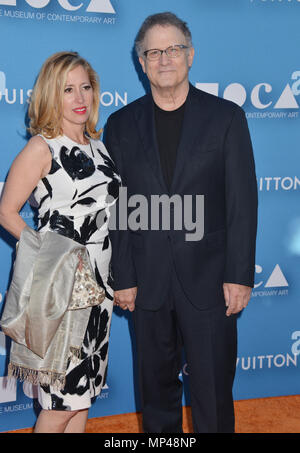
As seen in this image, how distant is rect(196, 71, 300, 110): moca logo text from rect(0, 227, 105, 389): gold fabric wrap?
177 centimetres

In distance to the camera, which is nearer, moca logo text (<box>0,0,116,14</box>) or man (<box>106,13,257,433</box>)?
man (<box>106,13,257,433</box>)

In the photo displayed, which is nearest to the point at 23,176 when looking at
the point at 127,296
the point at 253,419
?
the point at 127,296

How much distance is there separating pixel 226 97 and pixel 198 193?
1285 millimetres

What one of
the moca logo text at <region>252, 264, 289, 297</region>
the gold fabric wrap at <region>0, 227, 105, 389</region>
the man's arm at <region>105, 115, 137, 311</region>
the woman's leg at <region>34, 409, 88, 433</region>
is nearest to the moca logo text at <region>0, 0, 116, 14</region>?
the man's arm at <region>105, 115, 137, 311</region>

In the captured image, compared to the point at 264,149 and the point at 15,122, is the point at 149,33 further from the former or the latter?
the point at 264,149

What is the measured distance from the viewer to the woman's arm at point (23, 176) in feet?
7.82

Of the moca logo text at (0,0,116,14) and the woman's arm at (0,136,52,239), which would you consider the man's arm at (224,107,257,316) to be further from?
the moca logo text at (0,0,116,14)

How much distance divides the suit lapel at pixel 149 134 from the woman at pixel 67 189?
222 millimetres

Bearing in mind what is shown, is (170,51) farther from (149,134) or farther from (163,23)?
(149,134)

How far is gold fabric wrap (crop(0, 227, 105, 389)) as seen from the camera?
229 cm

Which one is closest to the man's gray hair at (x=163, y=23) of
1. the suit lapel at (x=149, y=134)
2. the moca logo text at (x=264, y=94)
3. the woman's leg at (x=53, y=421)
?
the suit lapel at (x=149, y=134)

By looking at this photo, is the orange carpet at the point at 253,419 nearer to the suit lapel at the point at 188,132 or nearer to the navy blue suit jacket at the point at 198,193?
the navy blue suit jacket at the point at 198,193
